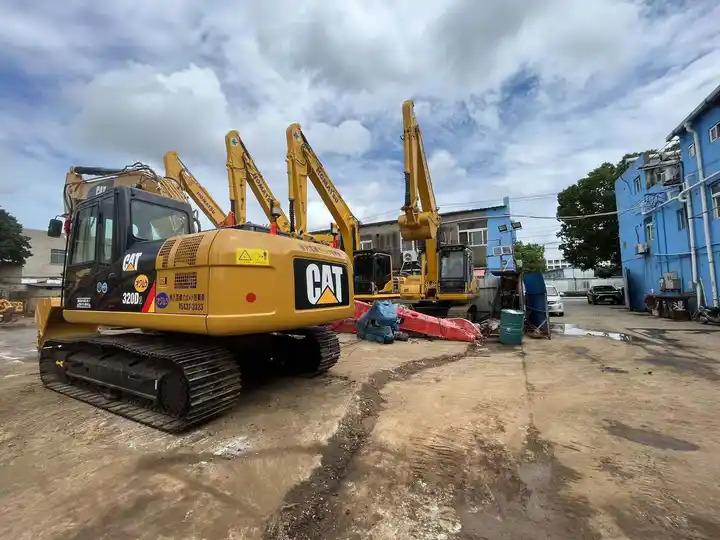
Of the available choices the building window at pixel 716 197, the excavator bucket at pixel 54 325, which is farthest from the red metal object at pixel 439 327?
the building window at pixel 716 197

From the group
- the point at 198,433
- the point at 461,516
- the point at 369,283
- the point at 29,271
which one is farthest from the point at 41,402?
the point at 29,271

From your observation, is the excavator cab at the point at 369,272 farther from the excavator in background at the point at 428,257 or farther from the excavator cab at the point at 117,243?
the excavator cab at the point at 117,243

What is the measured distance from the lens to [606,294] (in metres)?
27.1

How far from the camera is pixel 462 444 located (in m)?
3.43

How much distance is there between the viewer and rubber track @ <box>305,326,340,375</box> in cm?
547

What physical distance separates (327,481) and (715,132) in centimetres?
1827

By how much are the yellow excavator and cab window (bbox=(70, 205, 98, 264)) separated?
0.04 feet

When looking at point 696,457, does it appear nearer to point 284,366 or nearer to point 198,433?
point 198,433

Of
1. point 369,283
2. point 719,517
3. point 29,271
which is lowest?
point 719,517

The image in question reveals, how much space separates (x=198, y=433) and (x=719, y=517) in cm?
385

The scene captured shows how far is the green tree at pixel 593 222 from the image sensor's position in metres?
30.8

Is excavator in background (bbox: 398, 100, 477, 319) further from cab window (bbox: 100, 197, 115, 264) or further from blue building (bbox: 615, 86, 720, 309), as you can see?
blue building (bbox: 615, 86, 720, 309)

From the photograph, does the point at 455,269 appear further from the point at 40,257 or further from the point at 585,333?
the point at 40,257

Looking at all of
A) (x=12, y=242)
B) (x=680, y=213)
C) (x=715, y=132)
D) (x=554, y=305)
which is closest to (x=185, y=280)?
(x=554, y=305)
